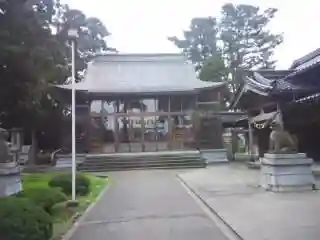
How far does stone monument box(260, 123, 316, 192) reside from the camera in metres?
15.0

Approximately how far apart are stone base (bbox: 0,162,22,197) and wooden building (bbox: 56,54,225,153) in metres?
19.4

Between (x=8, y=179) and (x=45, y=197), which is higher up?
(x=8, y=179)

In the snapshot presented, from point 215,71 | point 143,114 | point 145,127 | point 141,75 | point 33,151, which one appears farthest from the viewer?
point 215,71

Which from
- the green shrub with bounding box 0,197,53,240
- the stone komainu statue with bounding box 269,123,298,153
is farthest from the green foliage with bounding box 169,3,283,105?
the green shrub with bounding box 0,197,53,240

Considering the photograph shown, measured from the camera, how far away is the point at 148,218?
10992mm

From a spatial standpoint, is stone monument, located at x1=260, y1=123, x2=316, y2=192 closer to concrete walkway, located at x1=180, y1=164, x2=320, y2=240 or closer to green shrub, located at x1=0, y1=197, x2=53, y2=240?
concrete walkway, located at x1=180, y1=164, x2=320, y2=240

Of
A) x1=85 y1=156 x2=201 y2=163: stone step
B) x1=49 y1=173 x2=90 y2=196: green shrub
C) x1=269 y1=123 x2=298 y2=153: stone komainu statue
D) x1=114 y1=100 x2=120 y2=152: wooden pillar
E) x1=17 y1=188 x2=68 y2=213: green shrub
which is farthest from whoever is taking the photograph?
x1=114 y1=100 x2=120 y2=152: wooden pillar

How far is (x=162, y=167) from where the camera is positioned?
29562 mm

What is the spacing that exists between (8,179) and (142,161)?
17.3m

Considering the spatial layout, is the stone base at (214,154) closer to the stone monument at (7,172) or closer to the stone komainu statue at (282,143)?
the stone komainu statue at (282,143)

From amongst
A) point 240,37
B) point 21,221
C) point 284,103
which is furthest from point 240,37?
point 21,221

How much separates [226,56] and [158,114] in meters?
17.9

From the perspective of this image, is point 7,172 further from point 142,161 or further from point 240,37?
point 240,37

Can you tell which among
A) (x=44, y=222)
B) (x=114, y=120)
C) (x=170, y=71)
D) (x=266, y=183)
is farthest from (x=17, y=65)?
(x=170, y=71)
